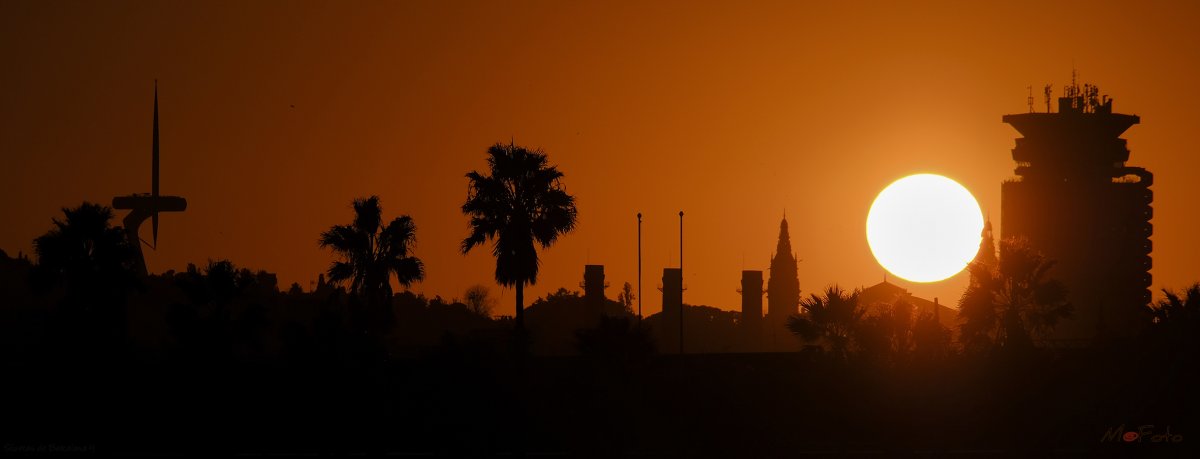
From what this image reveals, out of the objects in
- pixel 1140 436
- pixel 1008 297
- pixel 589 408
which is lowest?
pixel 1140 436

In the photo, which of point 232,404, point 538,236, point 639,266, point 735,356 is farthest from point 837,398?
point 639,266

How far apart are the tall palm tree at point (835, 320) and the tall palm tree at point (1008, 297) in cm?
1002

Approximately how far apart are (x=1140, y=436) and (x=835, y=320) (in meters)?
14.2

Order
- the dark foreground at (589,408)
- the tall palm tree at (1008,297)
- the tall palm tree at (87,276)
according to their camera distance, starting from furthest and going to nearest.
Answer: the tall palm tree at (1008,297) < the tall palm tree at (87,276) < the dark foreground at (589,408)

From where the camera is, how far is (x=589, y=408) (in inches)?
2069

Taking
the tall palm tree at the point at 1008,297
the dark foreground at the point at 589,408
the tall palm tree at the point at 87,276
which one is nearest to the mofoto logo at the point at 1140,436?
the dark foreground at the point at 589,408

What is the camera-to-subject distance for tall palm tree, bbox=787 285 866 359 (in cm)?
6194

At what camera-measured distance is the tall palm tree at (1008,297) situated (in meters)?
71.6

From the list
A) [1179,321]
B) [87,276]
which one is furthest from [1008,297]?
[87,276]

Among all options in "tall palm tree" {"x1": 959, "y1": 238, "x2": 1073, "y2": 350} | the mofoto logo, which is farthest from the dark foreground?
"tall palm tree" {"x1": 959, "y1": 238, "x2": 1073, "y2": 350}

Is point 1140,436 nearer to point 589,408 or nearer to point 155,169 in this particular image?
point 589,408

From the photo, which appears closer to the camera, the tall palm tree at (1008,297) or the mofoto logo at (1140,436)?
the mofoto logo at (1140,436)

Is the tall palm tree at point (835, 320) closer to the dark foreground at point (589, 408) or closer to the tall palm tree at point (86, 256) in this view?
the dark foreground at point (589, 408)

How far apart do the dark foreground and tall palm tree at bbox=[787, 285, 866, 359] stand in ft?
6.45
